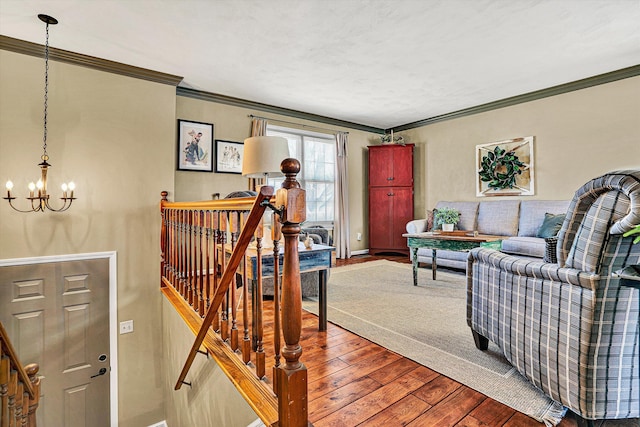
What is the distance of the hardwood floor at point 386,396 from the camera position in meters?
1.51

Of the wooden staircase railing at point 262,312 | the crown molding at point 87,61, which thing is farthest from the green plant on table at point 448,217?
the crown molding at point 87,61

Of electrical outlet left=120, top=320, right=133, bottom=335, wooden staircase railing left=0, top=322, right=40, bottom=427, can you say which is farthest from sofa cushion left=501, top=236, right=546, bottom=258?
wooden staircase railing left=0, top=322, right=40, bottom=427

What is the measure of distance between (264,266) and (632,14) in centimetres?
382

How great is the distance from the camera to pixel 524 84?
13.9ft

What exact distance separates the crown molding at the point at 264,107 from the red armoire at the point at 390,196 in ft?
2.11

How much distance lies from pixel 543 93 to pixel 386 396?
4.85 meters

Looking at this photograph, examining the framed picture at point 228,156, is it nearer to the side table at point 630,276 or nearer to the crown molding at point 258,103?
the crown molding at point 258,103

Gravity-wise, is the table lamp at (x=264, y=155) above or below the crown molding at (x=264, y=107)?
below

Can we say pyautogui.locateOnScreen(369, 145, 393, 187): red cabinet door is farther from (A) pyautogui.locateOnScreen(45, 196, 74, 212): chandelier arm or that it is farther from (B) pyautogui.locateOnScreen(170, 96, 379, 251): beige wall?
(A) pyautogui.locateOnScreen(45, 196, 74, 212): chandelier arm

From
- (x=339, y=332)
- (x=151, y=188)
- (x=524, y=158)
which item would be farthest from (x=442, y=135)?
(x=151, y=188)

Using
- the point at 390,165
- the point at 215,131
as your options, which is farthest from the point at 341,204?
the point at 215,131

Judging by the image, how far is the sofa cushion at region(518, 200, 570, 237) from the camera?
415 cm

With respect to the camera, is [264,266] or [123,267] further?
[123,267]

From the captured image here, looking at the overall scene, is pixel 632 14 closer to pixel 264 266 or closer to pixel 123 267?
pixel 264 266
